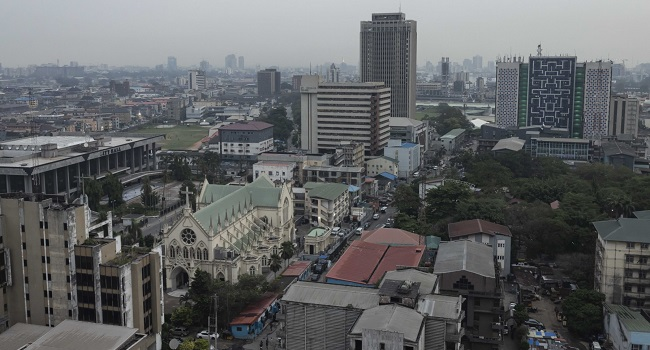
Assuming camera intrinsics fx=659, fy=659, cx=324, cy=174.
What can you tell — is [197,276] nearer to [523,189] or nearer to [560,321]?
[560,321]

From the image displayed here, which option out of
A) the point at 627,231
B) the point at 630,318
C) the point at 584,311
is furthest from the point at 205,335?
the point at 627,231

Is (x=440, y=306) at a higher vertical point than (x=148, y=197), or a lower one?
higher

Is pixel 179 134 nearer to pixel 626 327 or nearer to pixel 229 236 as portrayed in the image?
pixel 229 236

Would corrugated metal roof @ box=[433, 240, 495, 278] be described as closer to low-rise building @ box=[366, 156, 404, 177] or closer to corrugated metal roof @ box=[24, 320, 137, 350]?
corrugated metal roof @ box=[24, 320, 137, 350]

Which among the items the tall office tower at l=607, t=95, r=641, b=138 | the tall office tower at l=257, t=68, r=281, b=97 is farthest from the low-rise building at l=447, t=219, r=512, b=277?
the tall office tower at l=257, t=68, r=281, b=97

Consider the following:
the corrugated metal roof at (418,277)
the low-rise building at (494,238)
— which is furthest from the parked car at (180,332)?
the low-rise building at (494,238)

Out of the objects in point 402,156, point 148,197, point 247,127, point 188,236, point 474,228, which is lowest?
point 148,197

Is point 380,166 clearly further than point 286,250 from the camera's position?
Yes

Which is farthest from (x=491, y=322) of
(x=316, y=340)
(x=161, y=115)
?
(x=161, y=115)

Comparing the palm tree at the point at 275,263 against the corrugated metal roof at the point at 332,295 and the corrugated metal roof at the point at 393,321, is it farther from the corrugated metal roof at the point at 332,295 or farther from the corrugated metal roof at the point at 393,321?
the corrugated metal roof at the point at 393,321
